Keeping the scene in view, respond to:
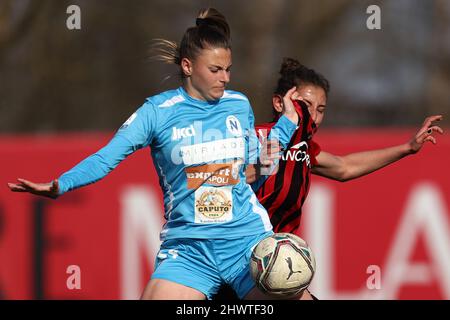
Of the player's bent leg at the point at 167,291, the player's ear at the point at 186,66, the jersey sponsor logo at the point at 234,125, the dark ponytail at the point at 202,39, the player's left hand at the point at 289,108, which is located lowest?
the player's bent leg at the point at 167,291

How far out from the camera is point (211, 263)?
5816 mm

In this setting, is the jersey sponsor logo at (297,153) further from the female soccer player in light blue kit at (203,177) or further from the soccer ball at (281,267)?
the soccer ball at (281,267)

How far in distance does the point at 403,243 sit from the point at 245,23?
29.5ft

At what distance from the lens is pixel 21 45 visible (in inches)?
615

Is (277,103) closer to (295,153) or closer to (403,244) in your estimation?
(295,153)

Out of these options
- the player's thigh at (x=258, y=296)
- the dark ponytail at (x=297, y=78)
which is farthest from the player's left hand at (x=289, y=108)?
the player's thigh at (x=258, y=296)

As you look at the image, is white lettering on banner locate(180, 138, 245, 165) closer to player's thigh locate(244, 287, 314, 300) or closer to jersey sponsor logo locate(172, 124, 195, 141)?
jersey sponsor logo locate(172, 124, 195, 141)

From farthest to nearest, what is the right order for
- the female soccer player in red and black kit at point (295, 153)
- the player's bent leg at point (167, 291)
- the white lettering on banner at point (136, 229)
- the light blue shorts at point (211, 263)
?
the white lettering on banner at point (136, 229)
the female soccer player in red and black kit at point (295, 153)
the light blue shorts at point (211, 263)
the player's bent leg at point (167, 291)

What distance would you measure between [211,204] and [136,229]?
376cm

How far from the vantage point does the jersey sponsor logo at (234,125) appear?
5.86m

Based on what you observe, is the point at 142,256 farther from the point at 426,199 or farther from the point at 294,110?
the point at 294,110

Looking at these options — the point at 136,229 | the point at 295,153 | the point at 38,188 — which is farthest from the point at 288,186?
the point at 136,229

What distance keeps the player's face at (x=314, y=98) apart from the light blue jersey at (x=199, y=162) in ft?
1.72

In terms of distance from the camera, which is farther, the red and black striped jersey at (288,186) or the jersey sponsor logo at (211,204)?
the red and black striped jersey at (288,186)
